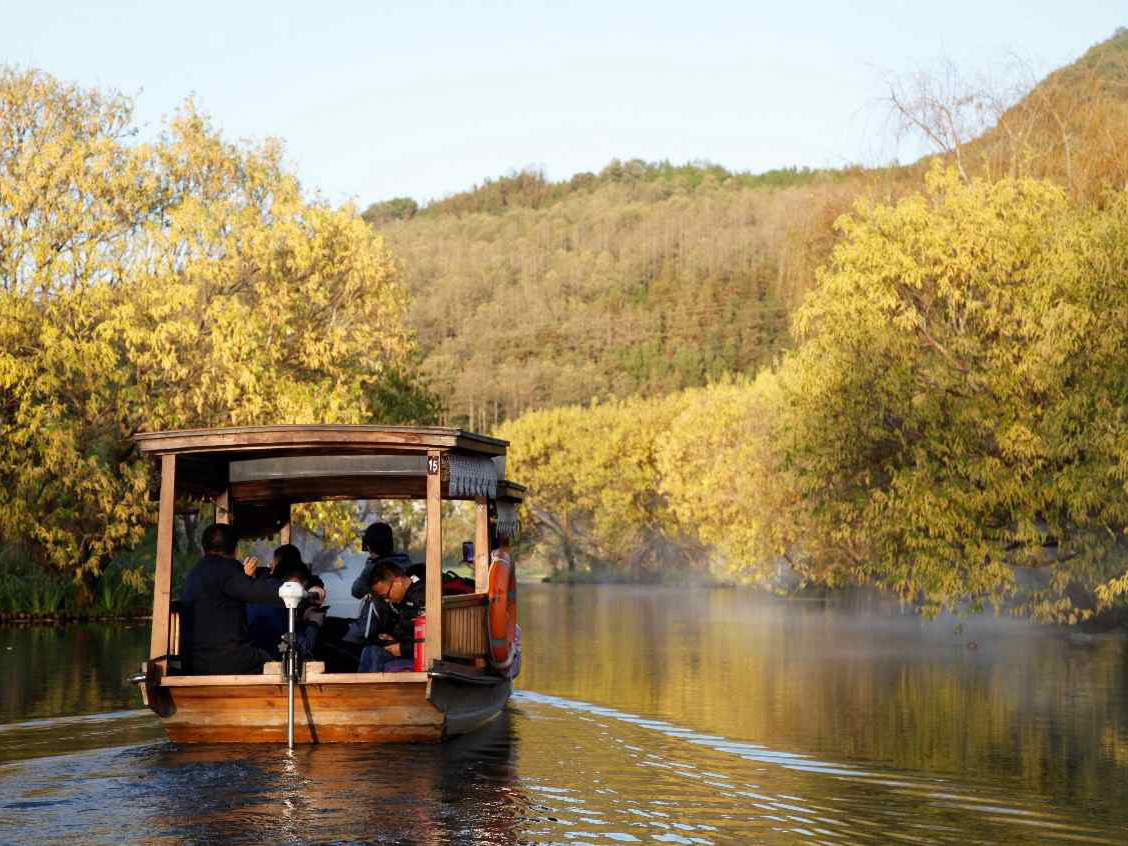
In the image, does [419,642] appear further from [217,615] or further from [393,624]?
[217,615]

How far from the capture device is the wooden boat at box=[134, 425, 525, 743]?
1462 cm

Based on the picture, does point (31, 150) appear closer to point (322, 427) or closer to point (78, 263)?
point (78, 263)

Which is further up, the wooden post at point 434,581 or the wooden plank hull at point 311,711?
the wooden post at point 434,581

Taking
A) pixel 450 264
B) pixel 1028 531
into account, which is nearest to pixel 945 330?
pixel 1028 531

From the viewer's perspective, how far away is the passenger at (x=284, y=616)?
53.3 ft

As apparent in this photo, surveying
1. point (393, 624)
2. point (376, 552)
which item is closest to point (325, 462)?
point (376, 552)

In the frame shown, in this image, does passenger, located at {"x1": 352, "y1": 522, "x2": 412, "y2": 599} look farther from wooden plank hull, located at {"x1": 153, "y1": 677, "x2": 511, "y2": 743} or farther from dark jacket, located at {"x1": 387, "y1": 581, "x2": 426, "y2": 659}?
wooden plank hull, located at {"x1": 153, "y1": 677, "x2": 511, "y2": 743}

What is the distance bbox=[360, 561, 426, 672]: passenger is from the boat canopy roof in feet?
3.30

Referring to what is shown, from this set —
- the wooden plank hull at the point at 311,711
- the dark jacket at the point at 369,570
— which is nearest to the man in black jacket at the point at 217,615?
the wooden plank hull at the point at 311,711

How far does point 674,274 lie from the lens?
545ft

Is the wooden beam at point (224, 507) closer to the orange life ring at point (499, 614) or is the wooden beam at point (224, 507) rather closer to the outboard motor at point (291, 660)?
the orange life ring at point (499, 614)

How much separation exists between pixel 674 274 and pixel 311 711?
152951 millimetres

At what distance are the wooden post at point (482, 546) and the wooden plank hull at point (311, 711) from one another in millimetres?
3926

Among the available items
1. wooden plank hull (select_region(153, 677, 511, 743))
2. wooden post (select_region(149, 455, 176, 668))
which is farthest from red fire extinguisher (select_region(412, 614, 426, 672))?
wooden post (select_region(149, 455, 176, 668))
